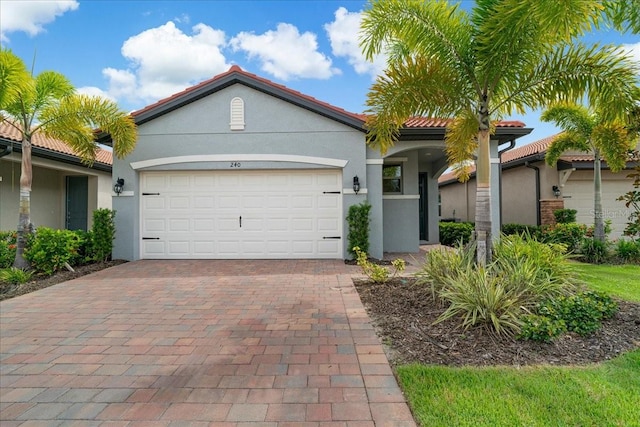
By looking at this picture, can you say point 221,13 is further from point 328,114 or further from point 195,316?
point 195,316

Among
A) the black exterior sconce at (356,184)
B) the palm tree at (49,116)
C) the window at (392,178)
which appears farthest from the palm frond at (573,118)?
the palm tree at (49,116)

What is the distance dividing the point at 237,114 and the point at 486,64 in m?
6.58

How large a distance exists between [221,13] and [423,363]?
9.69 m

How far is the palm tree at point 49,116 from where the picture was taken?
718cm

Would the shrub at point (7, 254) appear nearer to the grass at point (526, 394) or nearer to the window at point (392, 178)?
the grass at point (526, 394)

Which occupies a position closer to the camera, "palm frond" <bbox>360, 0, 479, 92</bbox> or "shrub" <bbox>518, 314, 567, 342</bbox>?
"shrub" <bbox>518, 314, 567, 342</bbox>

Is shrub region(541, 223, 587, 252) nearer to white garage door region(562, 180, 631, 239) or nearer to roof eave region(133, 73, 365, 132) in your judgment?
white garage door region(562, 180, 631, 239)

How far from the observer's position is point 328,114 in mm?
9203

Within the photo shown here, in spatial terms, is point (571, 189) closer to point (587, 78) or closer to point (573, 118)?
point (573, 118)

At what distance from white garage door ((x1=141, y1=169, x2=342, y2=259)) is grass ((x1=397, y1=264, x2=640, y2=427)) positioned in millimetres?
6576

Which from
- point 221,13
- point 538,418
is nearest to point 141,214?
point 221,13

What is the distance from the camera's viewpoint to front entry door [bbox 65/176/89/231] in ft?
42.8

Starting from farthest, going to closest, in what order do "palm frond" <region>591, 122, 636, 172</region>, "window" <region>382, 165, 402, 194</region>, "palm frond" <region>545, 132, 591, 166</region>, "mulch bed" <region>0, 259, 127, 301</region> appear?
"window" <region>382, 165, 402, 194</region>, "palm frond" <region>545, 132, 591, 166</region>, "palm frond" <region>591, 122, 636, 172</region>, "mulch bed" <region>0, 259, 127, 301</region>

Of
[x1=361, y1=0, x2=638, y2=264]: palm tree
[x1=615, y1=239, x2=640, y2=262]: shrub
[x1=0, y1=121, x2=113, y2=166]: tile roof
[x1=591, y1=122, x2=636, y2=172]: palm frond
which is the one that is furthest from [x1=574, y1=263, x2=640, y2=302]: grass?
[x1=0, y1=121, x2=113, y2=166]: tile roof
